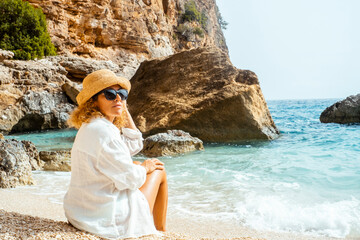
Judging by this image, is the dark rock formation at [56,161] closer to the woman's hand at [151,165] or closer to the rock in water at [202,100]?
the rock in water at [202,100]

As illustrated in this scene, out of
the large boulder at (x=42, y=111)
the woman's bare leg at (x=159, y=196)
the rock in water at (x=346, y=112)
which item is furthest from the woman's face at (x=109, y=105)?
the rock in water at (x=346, y=112)

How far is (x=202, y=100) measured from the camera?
34.4 feet

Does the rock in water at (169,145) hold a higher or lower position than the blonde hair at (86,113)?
lower

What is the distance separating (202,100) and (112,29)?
16.7 metres

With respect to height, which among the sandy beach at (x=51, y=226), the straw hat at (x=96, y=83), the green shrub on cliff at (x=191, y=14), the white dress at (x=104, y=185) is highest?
the green shrub on cliff at (x=191, y=14)

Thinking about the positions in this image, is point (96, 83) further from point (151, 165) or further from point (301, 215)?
point (301, 215)

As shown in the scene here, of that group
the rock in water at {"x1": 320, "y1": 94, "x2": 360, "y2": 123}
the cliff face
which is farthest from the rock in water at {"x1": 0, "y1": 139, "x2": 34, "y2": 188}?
the cliff face

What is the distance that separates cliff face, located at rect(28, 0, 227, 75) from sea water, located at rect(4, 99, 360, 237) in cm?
1658

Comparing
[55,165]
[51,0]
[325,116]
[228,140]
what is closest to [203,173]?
[55,165]

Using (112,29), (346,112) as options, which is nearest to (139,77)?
(346,112)

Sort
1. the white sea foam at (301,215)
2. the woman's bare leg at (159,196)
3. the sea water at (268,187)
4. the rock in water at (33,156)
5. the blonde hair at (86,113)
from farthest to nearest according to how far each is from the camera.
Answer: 1. the rock in water at (33,156)
2. the sea water at (268,187)
3. the white sea foam at (301,215)
4. the woman's bare leg at (159,196)
5. the blonde hair at (86,113)

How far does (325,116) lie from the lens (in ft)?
63.1

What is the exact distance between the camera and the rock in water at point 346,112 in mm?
18062

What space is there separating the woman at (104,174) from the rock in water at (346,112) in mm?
18592
